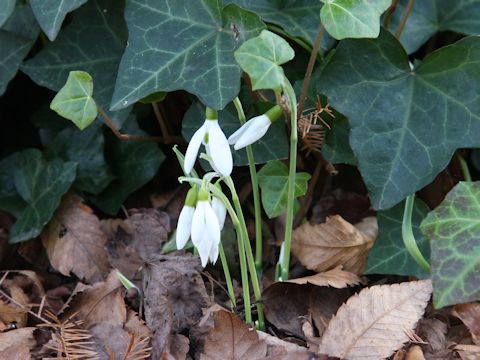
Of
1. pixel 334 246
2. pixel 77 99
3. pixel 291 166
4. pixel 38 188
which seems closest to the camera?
pixel 291 166

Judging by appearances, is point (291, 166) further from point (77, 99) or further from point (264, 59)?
point (77, 99)

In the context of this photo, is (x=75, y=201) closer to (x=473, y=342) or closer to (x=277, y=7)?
(x=277, y=7)

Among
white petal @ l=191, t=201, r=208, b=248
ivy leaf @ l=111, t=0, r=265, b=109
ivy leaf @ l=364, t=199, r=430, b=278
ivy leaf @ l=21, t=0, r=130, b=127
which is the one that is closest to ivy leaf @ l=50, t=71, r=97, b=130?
ivy leaf @ l=111, t=0, r=265, b=109

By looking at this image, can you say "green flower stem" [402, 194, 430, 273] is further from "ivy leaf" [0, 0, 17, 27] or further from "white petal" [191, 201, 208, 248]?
"ivy leaf" [0, 0, 17, 27]

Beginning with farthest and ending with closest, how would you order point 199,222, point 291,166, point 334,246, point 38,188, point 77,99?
point 38,188
point 334,246
point 77,99
point 291,166
point 199,222

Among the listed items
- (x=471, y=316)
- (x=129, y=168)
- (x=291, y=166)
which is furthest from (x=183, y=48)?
(x=471, y=316)

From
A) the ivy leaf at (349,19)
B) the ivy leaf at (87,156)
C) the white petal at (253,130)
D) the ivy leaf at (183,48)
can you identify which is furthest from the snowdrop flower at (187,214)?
the ivy leaf at (87,156)
